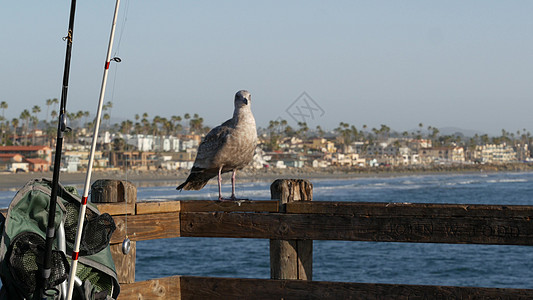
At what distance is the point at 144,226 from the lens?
4535 millimetres

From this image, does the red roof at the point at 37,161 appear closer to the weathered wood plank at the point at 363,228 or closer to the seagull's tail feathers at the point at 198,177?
the seagull's tail feathers at the point at 198,177

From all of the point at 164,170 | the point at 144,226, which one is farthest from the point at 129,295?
the point at 164,170

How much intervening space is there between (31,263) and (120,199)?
1.40 m

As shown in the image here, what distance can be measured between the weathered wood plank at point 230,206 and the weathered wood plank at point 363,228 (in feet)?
Answer: 0.15

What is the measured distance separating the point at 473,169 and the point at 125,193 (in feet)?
597

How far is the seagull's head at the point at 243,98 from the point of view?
5.32m

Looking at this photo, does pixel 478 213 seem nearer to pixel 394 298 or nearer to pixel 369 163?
pixel 394 298

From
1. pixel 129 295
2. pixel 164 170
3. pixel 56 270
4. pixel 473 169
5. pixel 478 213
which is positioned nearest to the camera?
pixel 56 270

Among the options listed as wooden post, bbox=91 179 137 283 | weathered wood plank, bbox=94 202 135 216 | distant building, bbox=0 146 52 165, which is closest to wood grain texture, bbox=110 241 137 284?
wooden post, bbox=91 179 137 283

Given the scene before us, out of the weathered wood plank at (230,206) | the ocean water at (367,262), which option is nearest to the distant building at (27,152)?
the ocean water at (367,262)

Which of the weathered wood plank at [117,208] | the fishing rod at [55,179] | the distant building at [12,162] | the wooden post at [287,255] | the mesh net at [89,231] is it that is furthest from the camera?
the distant building at [12,162]

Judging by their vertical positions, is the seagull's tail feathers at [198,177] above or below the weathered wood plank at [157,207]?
above

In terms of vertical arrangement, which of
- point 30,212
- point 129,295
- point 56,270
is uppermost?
point 30,212

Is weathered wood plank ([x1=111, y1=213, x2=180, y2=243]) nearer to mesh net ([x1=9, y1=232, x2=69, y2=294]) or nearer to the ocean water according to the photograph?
mesh net ([x1=9, y1=232, x2=69, y2=294])
